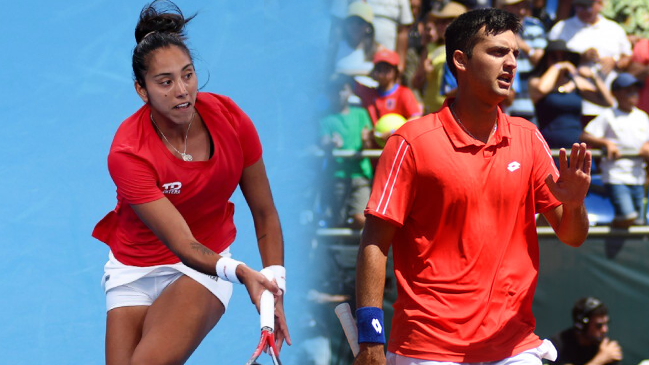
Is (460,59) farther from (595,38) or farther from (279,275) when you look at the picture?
(595,38)

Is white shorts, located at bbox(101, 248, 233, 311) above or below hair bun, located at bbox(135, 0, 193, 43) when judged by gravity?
below

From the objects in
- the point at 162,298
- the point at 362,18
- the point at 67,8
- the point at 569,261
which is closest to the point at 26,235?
the point at 67,8

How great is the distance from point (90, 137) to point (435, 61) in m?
2.52

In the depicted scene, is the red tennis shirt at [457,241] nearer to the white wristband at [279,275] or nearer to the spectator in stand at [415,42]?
the white wristband at [279,275]

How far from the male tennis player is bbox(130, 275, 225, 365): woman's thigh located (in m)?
0.70

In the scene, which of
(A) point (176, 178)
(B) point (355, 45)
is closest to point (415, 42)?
(B) point (355, 45)

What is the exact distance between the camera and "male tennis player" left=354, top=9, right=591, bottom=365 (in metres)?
3.15

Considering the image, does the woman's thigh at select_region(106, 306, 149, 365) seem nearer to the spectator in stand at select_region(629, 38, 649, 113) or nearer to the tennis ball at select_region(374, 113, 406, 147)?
the tennis ball at select_region(374, 113, 406, 147)

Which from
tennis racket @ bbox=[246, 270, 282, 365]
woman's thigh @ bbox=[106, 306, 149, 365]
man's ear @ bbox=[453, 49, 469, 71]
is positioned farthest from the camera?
woman's thigh @ bbox=[106, 306, 149, 365]

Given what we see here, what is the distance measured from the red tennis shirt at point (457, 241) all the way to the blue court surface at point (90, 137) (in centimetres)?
306

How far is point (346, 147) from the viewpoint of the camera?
20.5 feet

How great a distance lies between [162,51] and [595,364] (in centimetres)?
399

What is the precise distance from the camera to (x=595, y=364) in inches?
245

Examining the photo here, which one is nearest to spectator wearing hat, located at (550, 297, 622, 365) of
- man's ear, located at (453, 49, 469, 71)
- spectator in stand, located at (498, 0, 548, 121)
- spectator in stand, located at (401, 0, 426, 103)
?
spectator in stand, located at (498, 0, 548, 121)
